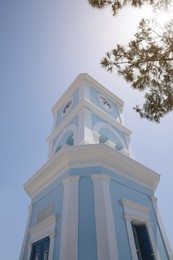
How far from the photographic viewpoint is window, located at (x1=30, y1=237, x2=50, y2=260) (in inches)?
284

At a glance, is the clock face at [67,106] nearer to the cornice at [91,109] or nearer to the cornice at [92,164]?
the cornice at [91,109]

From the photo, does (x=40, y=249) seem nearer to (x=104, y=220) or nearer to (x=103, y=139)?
(x=104, y=220)

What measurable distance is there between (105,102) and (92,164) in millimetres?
6314

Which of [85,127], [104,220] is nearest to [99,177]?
[104,220]

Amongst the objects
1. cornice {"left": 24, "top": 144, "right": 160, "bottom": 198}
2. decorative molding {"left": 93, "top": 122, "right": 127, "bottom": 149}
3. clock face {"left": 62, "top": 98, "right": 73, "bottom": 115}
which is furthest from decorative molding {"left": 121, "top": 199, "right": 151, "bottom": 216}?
clock face {"left": 62, "top": 98, "right": 73, "bottom": 115}

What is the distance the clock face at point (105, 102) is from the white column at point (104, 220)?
6.34 meters

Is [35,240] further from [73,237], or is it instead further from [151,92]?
[151,92]

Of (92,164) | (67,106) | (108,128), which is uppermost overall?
(67,106)

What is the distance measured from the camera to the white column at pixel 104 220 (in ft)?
19.1

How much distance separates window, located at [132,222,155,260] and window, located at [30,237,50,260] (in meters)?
3.20

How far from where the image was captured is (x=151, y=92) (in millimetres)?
6000

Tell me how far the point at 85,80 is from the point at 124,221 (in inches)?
355

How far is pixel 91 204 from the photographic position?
6887 millimetres

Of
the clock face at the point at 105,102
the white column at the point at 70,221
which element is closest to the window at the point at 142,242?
the white column at the point at 70,221
